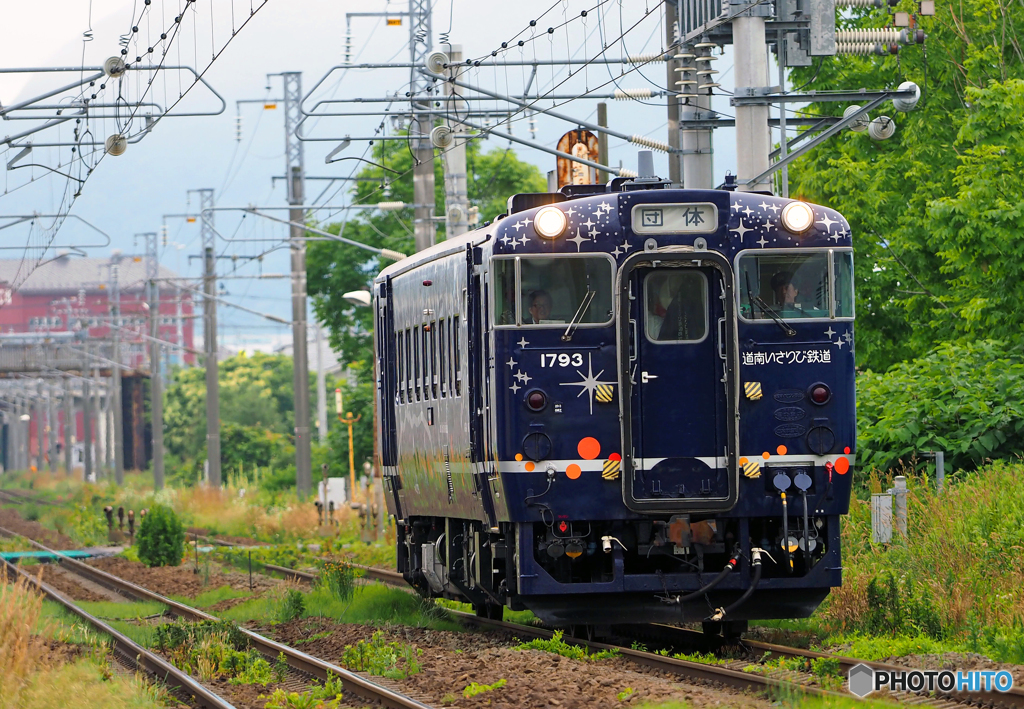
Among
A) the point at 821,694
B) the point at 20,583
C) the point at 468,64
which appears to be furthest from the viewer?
the point at 468,64

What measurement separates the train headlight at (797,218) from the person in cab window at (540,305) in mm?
2048

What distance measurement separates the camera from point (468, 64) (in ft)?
68.7

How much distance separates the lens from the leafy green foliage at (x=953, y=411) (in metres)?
19.0

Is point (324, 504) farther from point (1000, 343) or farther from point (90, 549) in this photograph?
point (1000, 343)

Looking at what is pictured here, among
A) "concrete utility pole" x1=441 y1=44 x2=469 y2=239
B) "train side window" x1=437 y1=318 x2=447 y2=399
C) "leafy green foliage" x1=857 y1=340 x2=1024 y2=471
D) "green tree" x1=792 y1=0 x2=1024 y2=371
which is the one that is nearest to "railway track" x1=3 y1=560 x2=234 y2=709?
"train side window" x1=437 y1=318 x2=447 y2=399

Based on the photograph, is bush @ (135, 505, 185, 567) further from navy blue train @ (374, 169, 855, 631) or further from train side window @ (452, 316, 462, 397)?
navy blue train @ (374, 169, 855, 631)

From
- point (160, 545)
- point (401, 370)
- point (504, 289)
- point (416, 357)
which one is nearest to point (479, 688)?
point (504, 289)

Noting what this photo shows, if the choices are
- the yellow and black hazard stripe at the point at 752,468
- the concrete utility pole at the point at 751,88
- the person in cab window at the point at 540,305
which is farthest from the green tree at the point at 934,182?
the person in cab window at the point at 540,305

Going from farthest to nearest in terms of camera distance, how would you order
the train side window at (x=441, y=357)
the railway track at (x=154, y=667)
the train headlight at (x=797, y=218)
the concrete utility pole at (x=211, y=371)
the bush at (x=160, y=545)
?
the concrete utility pole at (x=211, y=371) → the bush at (x=160, y=545) → the train side window at (x=441, y=357) → the train headlight at (x=797, y=218) → the railway track at (x=154, y=667)

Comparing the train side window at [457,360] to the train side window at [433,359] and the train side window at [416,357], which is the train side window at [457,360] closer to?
the train side window at [433,359]

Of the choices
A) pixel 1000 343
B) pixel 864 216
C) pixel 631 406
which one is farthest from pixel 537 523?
pixel 864 216

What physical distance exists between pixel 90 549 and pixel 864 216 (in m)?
18.9

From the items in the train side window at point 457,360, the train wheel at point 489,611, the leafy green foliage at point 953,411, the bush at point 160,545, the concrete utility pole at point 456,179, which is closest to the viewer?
the train side window at point 457,360

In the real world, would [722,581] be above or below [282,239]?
below
